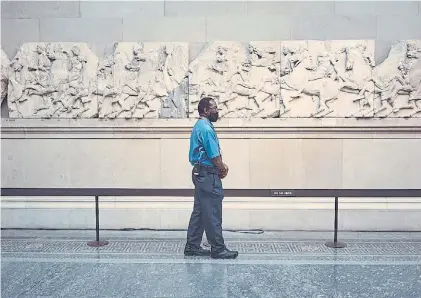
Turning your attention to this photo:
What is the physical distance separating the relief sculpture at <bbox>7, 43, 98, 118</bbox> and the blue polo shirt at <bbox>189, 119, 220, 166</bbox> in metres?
2.55

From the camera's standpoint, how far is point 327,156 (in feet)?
21.8

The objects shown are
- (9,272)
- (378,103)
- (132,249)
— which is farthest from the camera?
(378,103)

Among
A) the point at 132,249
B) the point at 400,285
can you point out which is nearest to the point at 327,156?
the point at 400,285

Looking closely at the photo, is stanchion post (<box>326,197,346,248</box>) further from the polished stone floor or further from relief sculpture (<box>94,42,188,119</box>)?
relief sculpture (<box>94,42,188,119</box>)

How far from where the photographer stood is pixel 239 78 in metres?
6.60

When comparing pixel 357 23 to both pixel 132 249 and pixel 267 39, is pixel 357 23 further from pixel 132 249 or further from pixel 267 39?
pixel 132 249

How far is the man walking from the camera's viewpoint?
15.6 feet

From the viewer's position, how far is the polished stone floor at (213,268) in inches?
158

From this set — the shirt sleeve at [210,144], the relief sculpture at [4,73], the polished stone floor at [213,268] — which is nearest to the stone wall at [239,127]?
the relief sculpture at [4,73]

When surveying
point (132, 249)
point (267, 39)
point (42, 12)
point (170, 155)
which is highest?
point (42, 12)

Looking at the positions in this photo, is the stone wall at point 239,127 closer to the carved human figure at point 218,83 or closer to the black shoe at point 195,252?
the carved human figure at point 218,83

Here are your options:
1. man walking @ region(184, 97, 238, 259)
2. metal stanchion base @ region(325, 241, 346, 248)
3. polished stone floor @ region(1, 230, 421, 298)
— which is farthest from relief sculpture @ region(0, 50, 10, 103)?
metal stanchion base @ region(325, 241, 346, 248)

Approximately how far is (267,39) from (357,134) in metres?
2.07

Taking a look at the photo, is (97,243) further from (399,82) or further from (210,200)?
(399,82)
